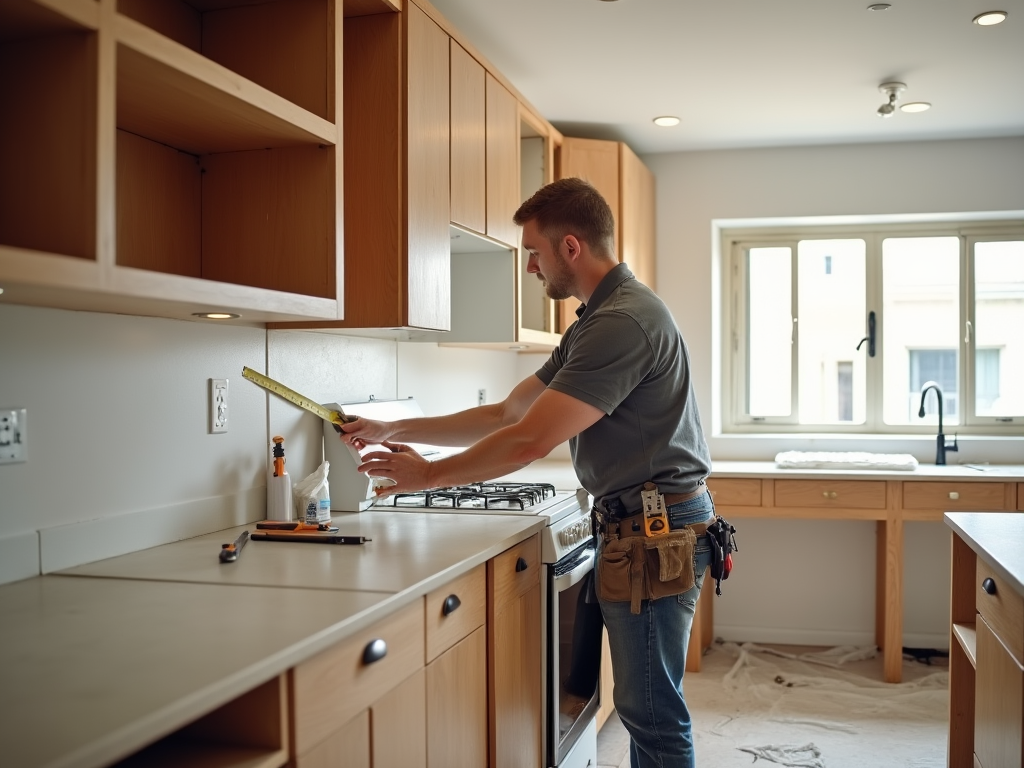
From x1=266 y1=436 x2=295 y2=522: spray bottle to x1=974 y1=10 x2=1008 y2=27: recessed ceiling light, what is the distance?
2369 millimetres

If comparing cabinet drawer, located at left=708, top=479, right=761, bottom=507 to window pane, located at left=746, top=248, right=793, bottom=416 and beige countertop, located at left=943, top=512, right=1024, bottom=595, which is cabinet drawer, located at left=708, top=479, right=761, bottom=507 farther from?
beige countertop, located at left=943, top=512, right=1024, bottom=595

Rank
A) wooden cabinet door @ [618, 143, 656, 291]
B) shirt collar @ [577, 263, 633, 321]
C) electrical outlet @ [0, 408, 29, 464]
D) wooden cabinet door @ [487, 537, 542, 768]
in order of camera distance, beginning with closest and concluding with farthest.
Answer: electrical outlet @ [0, 408, 29, 464]
wooden cabinet door @ [487, 537, 542, 768]
shirt collar @ [577, 263, 633, 321]
wooden cabinet door @ [618, 143, 656, 291]

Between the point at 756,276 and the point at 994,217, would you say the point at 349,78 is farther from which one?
the point at 994,217

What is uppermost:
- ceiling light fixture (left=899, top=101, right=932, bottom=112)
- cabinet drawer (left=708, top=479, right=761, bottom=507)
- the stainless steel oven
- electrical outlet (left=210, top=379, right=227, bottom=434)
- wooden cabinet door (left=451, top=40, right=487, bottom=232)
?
ceiling light fixture (left=899, top=101, right=932, bottom=112)

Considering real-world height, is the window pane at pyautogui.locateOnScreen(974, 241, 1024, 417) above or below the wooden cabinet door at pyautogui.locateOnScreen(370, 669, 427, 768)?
above

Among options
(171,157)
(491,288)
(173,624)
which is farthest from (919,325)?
(173,624)

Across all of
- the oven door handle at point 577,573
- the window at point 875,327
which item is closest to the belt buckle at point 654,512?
the oven door handle at point 577,573

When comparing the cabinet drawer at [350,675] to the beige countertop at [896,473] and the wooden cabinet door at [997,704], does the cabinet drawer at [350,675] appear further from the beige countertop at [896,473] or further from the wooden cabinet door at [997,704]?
the beige countertop at [896,473]

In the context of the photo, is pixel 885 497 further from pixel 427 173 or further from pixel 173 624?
pixel 173 624

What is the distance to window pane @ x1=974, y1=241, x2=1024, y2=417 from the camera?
4.42 meters

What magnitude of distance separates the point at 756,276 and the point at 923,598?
1.73 meters

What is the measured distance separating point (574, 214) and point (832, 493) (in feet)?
7.04

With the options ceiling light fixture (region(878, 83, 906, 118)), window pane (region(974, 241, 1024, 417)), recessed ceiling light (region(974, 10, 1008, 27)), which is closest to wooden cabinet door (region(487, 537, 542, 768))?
recessed ceiling light (region(974, 10, 1008, 27))

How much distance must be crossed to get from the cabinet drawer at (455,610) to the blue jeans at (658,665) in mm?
313
